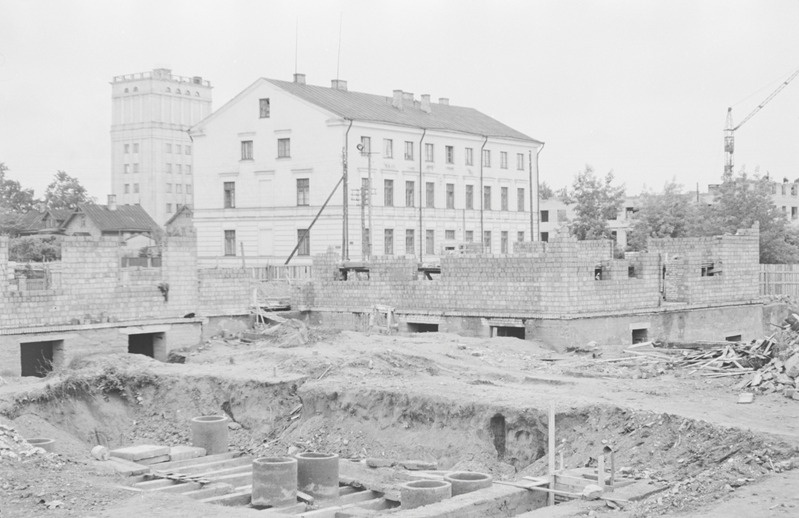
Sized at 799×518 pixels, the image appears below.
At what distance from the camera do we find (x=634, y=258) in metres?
27.5

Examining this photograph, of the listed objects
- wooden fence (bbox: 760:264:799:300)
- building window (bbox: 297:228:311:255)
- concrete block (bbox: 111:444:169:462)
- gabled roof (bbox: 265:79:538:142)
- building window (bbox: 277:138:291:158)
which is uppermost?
gabled roof (bbox: 265:79:538:142)

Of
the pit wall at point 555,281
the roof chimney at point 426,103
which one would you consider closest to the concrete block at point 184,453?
the pit wall at point 555,281

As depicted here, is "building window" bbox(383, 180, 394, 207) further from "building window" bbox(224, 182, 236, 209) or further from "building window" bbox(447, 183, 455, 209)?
"building window" bbox(224, 182, 236, 209)

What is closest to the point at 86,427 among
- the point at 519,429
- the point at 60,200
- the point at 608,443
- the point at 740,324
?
the point at 519,429

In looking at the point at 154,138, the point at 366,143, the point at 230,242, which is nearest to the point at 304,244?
the point at 230,242

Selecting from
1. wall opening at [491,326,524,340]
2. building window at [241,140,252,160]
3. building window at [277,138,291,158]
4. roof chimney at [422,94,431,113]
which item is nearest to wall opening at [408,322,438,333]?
wall opening at [491,326,524,340]

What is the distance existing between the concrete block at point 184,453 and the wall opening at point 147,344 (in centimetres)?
715

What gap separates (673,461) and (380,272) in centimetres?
1485

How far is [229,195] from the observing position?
51.2 m

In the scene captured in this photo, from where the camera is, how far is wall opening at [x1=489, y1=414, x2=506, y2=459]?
1627 cm

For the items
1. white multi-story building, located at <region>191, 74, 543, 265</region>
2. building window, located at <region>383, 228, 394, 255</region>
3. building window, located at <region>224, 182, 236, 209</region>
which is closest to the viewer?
white multi-story building, located at <region>191, 74, 543, 265</region>

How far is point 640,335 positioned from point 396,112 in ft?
92.2

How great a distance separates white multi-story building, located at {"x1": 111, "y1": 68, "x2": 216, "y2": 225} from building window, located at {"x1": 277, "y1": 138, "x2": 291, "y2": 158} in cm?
4344

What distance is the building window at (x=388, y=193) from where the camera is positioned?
50.2 metres
